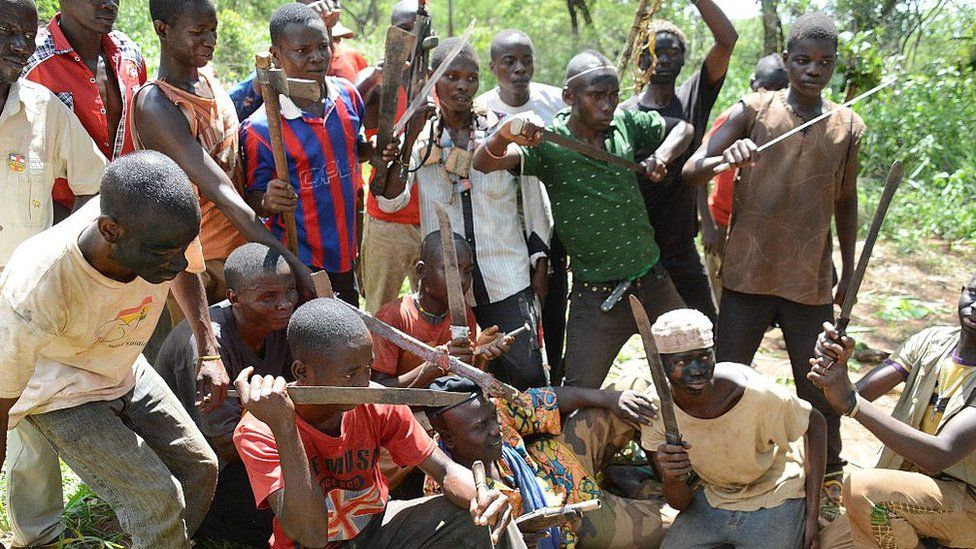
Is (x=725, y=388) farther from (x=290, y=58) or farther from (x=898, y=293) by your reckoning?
(x=898, y=293)

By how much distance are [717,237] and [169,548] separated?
3467 mm

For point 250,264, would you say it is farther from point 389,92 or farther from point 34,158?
point 389,92

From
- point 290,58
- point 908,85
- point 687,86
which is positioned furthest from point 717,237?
point 908,85

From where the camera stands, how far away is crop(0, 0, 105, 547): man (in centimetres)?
316

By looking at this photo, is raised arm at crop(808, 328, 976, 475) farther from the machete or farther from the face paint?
the machete

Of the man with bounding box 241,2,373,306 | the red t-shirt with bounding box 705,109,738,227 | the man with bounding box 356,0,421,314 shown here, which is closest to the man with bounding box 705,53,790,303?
the red t-shirt with bounding box 705,109,738,227

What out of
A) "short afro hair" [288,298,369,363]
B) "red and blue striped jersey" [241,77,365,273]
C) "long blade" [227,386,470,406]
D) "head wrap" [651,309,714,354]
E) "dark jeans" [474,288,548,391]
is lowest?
"dark jeans" [474,288,548,391]

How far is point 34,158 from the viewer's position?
3.26 m

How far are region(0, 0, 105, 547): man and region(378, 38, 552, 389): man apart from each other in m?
1.32

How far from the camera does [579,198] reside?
166 inches

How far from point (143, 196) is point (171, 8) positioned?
4.12 feet

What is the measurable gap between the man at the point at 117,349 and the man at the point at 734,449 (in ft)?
5.45

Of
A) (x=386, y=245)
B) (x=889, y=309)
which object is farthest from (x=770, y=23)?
(x=386, y=245)

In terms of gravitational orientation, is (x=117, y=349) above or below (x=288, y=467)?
above
